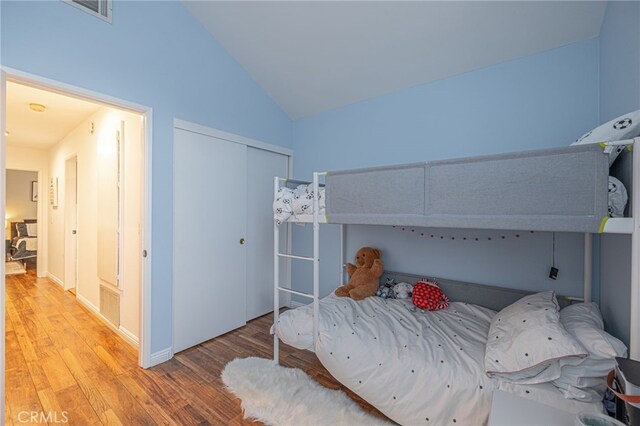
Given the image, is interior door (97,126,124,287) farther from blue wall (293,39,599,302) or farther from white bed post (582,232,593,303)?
white bed post (582,232,593,303)

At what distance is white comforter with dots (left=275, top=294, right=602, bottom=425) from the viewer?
1.30m

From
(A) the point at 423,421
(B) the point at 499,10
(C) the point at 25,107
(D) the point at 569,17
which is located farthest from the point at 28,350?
(D) the point at 569,17

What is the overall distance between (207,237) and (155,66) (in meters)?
1.51

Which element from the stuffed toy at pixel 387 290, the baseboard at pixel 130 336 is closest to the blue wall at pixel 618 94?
the stuffed toy at pixel 387 290

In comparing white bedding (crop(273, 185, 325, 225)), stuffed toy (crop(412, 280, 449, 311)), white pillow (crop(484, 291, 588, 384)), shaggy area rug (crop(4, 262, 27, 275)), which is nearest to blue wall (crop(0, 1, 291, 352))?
white bedding (crop(273, 185, 325, 225))

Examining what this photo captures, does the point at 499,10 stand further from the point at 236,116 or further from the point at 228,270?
the point at 228,270

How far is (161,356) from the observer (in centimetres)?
223

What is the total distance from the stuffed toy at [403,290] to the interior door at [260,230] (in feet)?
5.06

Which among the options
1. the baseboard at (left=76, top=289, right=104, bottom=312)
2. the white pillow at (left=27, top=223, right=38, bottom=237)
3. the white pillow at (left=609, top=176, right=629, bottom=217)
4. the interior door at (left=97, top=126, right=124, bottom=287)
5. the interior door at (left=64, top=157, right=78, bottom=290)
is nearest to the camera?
the white pillow at (left=609, top=176, right=629, bottom=217)

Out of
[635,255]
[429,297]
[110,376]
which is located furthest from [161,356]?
[635,255]

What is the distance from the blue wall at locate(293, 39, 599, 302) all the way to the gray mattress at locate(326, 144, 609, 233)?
0.97 metres

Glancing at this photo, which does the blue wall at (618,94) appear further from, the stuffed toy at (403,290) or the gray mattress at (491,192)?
the stuffed toy at (403,290)

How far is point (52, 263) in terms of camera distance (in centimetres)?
474

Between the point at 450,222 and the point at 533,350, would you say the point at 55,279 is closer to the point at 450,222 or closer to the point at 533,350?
the point at 450,222
